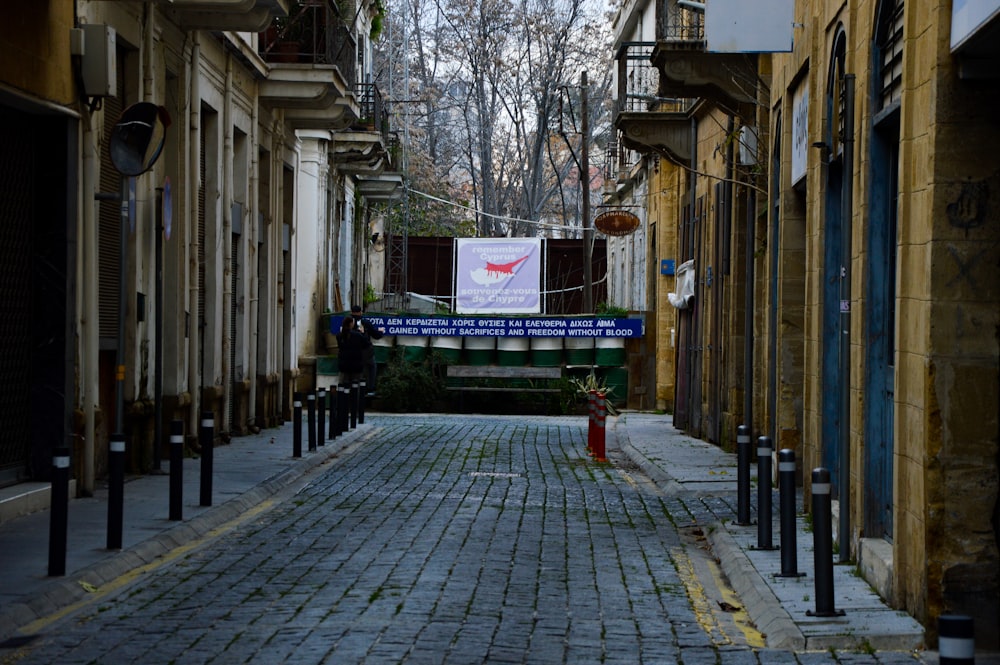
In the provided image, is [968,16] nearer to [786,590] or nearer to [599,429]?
[786,590]

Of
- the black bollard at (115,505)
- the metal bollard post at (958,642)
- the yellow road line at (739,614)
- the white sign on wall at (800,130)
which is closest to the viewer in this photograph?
the metal bollard post at (958,642)

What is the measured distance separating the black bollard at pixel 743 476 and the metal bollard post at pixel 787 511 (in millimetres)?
2164

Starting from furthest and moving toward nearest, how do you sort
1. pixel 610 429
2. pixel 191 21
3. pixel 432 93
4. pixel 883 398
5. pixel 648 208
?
pixel 432 93, pixel 648 208, pixel 610 429, pixel 191 21, pixel 883 398

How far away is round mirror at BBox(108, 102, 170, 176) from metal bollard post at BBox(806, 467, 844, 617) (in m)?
7.13

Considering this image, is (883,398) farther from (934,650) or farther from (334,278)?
(334,278)

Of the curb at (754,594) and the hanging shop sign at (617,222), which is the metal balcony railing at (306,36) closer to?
the hanging shop sign at (617,222)

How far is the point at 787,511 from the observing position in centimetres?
908

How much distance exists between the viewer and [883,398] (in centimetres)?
979

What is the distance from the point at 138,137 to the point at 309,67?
10.2 m

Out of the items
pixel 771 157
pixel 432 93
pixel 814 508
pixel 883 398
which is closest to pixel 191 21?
pixel 771 157

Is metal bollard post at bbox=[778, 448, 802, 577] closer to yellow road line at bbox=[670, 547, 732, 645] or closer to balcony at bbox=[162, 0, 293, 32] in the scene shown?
yellow road line at bbox=[670, 547, 732, 645]

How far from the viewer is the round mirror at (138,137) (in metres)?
12.9

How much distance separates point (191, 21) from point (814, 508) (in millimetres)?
12073

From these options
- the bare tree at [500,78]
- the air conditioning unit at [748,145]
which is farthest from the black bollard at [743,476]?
the bare tree at [500,78]
